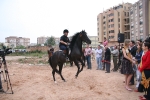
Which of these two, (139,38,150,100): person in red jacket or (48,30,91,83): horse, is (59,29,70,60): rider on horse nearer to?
(48,30,91,83): horse

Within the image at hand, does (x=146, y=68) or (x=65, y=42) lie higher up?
(x=65, y=42)

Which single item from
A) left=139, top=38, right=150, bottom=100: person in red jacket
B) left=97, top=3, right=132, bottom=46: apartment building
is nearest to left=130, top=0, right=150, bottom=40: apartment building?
left=97, top=3, right=132, bottom=46: apartment building

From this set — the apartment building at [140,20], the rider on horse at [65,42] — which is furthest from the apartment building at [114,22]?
the rider on horse at [65,42]

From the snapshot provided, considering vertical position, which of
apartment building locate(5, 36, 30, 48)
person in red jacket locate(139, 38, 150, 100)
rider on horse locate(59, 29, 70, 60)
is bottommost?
person in red jacket locate(139, 38, 150, 100)

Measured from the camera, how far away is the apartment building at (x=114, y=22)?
192 feet

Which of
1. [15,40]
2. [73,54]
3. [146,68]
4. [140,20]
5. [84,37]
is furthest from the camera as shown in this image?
[15,40]

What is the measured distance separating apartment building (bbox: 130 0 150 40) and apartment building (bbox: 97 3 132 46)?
4587 mm

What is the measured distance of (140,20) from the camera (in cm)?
4803

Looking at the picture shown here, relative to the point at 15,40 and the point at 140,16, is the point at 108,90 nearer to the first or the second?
the point at 140,16

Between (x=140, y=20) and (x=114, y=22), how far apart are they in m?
14.0

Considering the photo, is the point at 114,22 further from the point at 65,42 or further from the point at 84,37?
the point at 65,42

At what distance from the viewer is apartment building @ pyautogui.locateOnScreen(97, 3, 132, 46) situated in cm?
5862

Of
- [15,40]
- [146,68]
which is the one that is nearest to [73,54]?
[146,68]

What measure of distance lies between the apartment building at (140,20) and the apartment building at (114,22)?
4587mm
